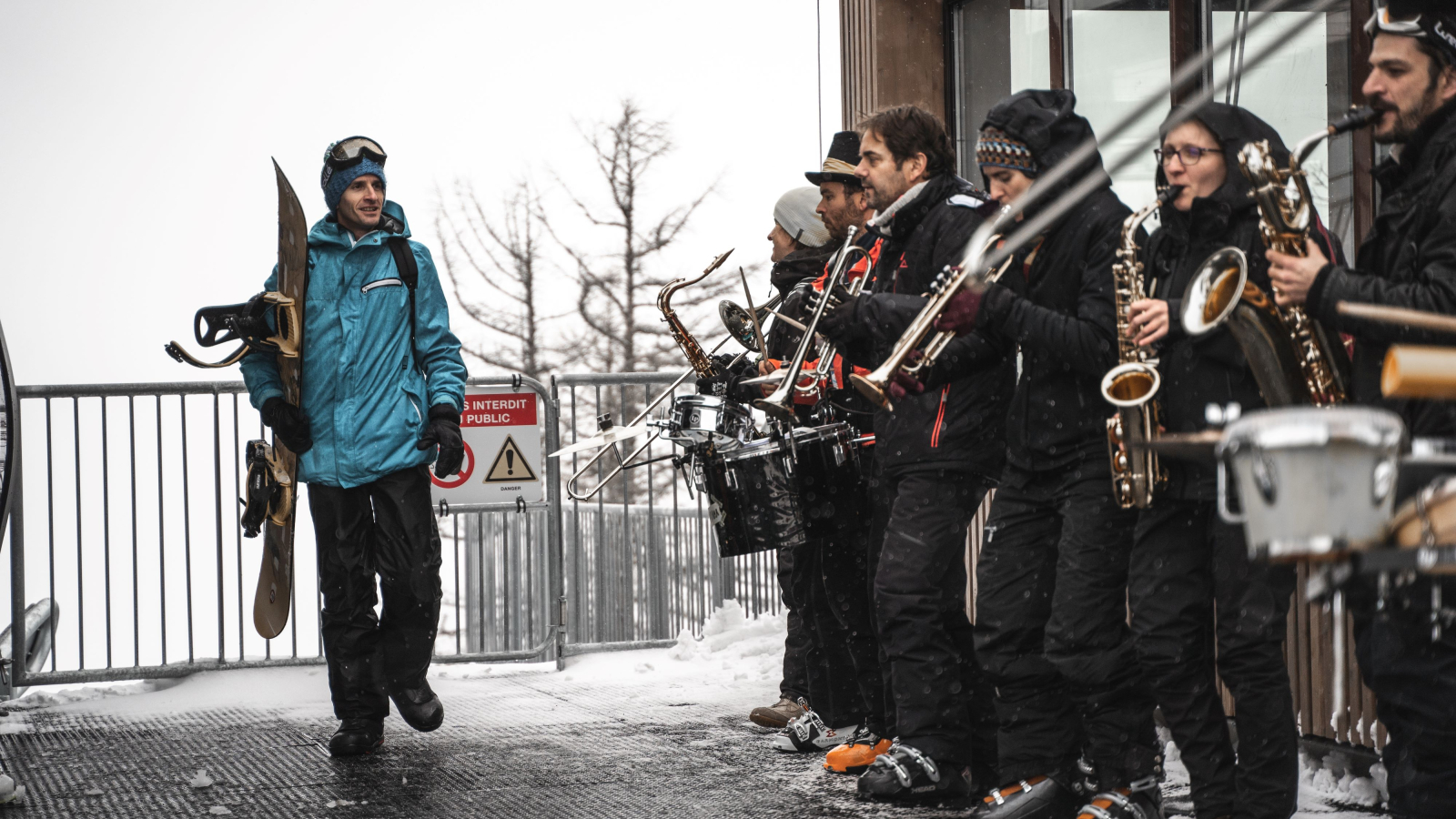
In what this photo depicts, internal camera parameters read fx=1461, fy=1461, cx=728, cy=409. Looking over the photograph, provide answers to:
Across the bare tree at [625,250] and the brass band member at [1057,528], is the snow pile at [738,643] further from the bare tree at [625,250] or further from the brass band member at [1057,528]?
the bare tree at [625,250]

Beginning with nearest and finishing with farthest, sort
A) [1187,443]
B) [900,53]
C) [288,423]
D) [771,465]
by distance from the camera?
[1187,443] → [771,465] → [288,423] → [900,53]

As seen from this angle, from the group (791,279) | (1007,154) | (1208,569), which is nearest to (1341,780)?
(1208,569)

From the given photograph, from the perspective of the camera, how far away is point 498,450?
7.92m

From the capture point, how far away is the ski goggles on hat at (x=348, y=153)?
227 inches

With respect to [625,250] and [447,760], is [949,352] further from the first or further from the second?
[625,250]

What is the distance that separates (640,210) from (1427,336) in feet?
62.7

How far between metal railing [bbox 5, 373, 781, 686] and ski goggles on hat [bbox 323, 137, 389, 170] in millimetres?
2113

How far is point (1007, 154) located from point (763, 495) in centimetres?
143

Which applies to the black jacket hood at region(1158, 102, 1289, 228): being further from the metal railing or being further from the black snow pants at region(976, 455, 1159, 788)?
the metal railing

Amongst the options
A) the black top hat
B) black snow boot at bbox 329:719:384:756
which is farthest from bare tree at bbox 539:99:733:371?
black snow boot at bbox 329:719:384:756

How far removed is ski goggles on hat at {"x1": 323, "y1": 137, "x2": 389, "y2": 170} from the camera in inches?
227

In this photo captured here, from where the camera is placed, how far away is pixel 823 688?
5.59 metres

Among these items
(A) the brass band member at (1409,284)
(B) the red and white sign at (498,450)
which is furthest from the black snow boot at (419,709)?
(A) the brass band member at (1409,284)

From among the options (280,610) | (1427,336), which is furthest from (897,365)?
(280,610)
